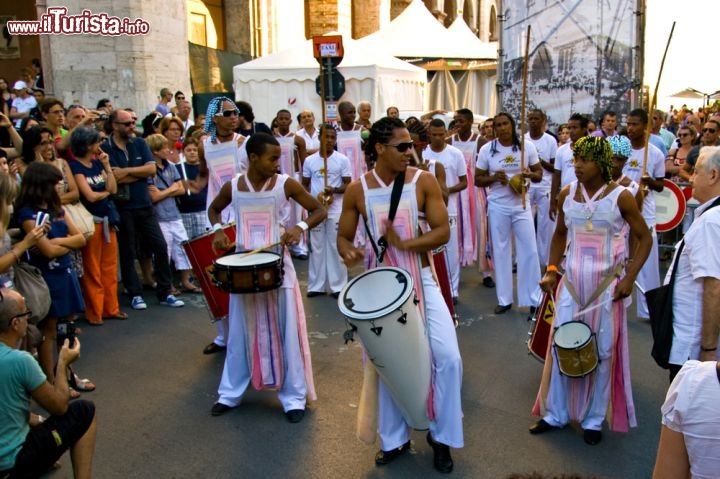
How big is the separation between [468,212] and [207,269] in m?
4.05

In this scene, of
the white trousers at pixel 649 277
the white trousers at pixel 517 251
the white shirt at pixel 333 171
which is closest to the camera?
the white trousers at pixel 649 277

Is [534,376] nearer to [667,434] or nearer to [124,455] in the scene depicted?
[124,455]

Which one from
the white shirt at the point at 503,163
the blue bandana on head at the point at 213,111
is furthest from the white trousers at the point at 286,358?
the white shirt at the point at 503,163

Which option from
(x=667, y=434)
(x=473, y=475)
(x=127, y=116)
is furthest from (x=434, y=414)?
(x=127, y=116)

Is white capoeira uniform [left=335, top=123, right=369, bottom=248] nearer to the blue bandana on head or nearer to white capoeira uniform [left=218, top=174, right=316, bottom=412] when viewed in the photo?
the blue bandana on head

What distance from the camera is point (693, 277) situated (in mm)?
3299

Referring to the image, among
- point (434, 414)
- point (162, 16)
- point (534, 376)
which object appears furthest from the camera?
point (162, 16)

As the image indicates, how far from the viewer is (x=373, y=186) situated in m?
4.11

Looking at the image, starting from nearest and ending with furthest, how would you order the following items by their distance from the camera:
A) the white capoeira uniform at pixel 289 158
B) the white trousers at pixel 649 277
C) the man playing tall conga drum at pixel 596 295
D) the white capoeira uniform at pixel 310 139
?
1. the man playing tall conga drum at pixel 596 295
2. the white trousers at pixel 649 277
3. the white capoeira uniform at pixel 289 158
4. the white capoeira uniform at pixel 310 139

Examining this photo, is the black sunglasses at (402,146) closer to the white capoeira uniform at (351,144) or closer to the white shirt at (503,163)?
the white shirt at (503,163)

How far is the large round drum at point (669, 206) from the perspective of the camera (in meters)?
7.36

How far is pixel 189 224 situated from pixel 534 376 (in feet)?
16.0

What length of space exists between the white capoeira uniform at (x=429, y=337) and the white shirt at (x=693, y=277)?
46.9 inches

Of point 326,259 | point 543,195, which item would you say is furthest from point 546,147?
point 326,259
